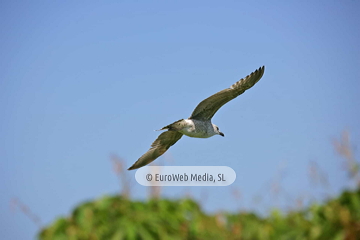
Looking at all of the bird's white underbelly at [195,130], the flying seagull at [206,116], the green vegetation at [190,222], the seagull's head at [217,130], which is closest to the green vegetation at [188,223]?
the green vegetation at [190,222]

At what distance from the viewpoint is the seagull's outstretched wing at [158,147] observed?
10.2 m

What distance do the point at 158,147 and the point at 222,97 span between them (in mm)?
2177

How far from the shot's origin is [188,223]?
2.98 m

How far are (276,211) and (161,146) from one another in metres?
7.29

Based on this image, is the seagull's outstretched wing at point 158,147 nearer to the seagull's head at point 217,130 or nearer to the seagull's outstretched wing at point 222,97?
the seagull's head at point 217,130

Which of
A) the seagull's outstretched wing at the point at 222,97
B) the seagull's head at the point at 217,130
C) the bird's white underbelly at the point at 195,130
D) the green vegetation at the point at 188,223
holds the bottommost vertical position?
the green vegetation at the point at 188,223

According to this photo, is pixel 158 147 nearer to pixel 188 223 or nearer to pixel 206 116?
pixel 206 116

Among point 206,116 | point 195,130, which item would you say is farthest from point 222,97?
point 195,130

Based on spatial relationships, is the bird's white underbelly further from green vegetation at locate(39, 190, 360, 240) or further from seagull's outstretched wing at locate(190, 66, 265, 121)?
green vegetation at locate(39, 190, 360, 240)

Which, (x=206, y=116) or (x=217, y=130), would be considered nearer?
(x=206, y=116)

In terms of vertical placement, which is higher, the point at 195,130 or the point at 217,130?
the point at 217,130

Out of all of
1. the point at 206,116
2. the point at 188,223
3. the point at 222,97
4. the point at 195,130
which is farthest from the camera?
the point at 206,116

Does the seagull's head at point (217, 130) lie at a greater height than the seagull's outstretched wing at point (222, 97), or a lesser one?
lesser

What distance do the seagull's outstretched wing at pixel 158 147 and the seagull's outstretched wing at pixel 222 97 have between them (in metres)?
0.92
